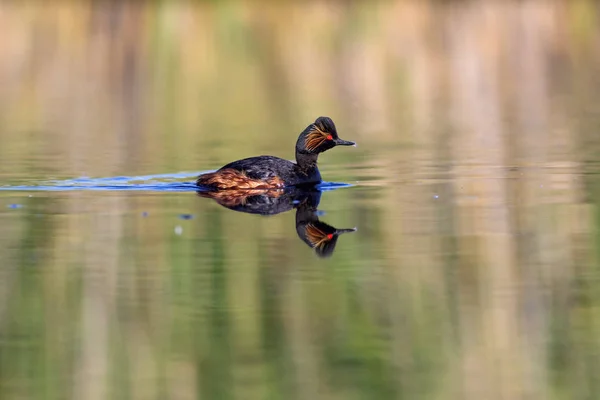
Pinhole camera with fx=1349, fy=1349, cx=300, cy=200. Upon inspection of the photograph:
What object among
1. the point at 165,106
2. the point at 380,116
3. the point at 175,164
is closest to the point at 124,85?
the point at 165,106

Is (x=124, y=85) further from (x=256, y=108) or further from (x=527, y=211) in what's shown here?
(x=527, y=211)

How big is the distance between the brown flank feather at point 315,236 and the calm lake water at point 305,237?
0.16 metres

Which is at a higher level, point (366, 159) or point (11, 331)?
point (366, 159)

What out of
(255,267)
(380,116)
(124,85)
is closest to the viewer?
(255,267)

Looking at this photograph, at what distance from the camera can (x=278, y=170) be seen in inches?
511

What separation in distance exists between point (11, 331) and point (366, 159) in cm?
815

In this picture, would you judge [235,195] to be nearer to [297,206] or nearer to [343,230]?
[297,206]

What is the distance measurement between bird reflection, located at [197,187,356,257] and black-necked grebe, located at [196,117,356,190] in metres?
0.08

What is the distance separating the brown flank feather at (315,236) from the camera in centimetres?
962

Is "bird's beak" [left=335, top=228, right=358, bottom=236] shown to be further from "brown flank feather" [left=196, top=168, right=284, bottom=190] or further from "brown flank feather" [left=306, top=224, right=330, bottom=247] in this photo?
"brown flank feather" [left=196, top=168, right=284, bottom=190]

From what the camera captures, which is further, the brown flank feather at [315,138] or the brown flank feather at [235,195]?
the brown flank feather at [315,138]

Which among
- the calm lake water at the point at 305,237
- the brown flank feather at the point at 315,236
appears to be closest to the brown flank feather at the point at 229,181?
the calm lake water at the point at 305,237

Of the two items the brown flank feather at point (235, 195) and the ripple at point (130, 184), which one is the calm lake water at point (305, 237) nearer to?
the ripple at point (130, 184)

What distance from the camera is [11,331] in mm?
7320
